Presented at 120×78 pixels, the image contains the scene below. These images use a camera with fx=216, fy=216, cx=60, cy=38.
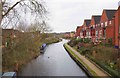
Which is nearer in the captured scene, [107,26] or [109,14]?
[107,26]

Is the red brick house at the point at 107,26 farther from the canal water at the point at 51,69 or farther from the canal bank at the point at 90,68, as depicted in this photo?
the canal bank at the point at 90,68

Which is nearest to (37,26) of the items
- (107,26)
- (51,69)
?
(107,26)

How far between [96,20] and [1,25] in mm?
38500

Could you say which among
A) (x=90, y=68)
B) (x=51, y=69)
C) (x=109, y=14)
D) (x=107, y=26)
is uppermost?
(x=109, y=14)

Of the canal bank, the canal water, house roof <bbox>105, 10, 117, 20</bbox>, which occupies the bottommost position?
the canal water

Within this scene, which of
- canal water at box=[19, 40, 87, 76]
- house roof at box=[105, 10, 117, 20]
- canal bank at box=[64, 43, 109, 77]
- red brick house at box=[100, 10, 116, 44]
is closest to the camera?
canal bank at box=[64, 43, 109, 77]

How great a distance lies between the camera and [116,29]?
30.6 metres

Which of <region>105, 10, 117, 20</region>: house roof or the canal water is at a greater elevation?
<region>105, 10, 117, 20</region>: house roof

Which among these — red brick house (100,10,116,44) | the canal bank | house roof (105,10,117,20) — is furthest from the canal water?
house roof (105,10,117,20)

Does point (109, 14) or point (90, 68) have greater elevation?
point (109, 14)

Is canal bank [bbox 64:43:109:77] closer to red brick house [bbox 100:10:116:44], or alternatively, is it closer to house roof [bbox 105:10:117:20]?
red brick house [bbox 100:10:116:44]

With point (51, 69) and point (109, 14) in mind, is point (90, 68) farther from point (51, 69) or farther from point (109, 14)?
point (109, 14)

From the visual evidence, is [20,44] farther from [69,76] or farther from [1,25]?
[69,76]

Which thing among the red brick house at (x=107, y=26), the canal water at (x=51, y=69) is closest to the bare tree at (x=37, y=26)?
the canal water at (x=51, y=69)
